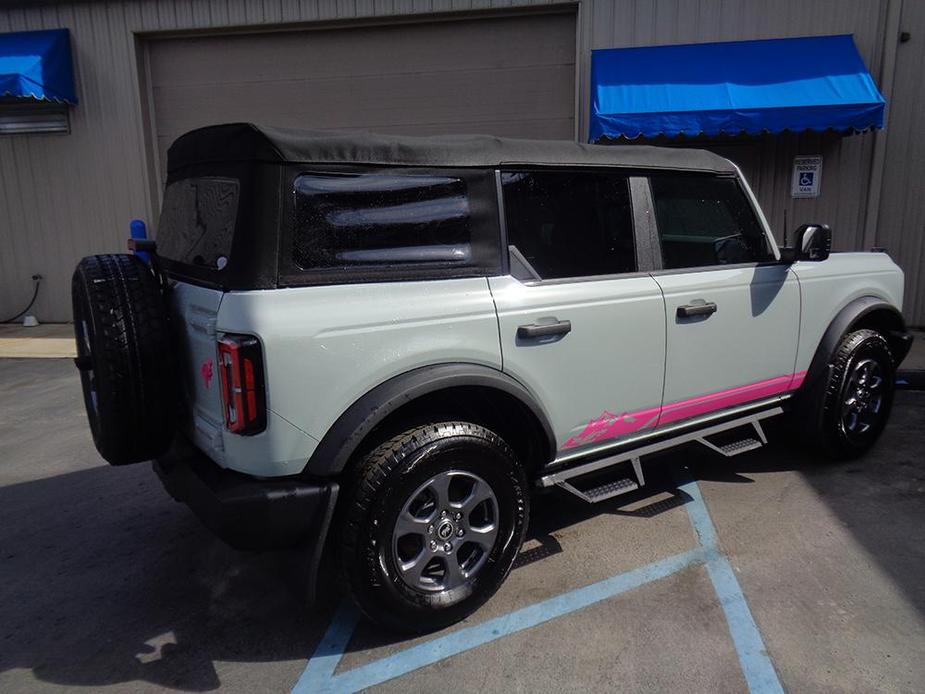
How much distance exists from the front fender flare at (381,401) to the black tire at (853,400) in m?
2.43

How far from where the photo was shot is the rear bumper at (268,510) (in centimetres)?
241

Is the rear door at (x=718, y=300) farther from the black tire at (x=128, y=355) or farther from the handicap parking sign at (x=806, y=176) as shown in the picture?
the handicap parking sign at (x=806, y=176)

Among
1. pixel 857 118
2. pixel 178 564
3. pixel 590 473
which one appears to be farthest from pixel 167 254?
pixel 857 118

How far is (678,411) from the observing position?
A: 142 inches

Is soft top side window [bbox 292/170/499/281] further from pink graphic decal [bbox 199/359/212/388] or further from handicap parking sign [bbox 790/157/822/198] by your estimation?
handicap parking sign [bbox 790/157/822/198]

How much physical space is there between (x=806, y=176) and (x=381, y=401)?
798 centimetres

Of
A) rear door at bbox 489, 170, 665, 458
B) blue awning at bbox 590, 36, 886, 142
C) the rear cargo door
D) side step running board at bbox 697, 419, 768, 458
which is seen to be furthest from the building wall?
the rear cargo door

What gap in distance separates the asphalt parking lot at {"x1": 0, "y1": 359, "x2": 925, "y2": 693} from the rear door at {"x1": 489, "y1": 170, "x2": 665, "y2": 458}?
68cm

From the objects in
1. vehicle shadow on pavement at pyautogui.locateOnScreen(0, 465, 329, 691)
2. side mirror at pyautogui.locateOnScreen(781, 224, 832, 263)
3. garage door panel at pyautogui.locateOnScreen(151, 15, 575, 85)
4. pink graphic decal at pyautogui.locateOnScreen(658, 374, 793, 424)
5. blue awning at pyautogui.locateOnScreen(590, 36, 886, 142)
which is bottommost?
vehicle shadow on pavement at pyautogui.locateOnScreen(0, 465, 329, 691)

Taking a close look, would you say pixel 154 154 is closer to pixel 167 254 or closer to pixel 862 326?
pixel 167 254

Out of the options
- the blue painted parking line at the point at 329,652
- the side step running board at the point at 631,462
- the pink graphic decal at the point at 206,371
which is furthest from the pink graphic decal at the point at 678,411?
the pink graphic decal at the point at 206,371

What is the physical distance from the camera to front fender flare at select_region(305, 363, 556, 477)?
2.47m

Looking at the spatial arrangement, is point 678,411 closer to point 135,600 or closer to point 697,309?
point 697,309

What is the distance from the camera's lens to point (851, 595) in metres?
3.02
